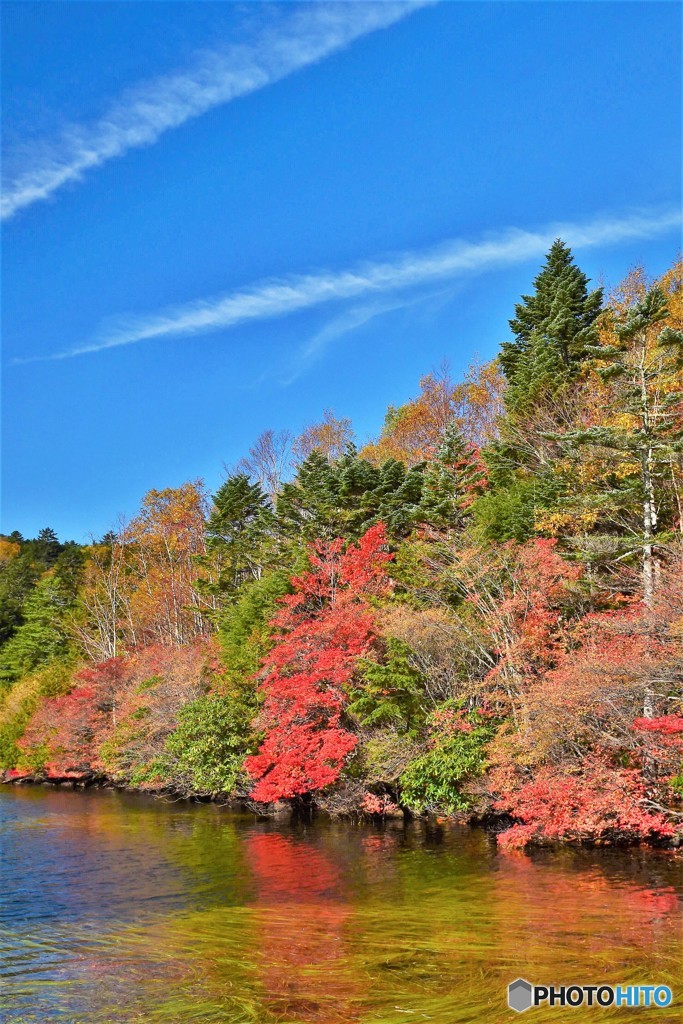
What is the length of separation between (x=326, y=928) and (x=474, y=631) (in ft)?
36.0

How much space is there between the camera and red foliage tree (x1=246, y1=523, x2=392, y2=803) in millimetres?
22312

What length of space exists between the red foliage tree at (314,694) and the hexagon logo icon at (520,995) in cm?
1399

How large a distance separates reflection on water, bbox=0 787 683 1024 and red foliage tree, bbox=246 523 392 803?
7.94ft

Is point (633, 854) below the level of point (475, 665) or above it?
below

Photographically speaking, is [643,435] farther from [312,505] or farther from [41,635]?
[41,635]

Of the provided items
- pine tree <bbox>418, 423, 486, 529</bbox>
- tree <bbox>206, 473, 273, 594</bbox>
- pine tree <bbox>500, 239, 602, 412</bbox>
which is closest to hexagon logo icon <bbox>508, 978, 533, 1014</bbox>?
pine tree <bbox>418, 423, 486, 529</bbox>

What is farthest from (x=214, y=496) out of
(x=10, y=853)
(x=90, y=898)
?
(x=90, y=898)

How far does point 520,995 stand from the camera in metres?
7.62

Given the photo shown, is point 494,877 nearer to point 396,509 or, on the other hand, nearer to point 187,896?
point 187,896

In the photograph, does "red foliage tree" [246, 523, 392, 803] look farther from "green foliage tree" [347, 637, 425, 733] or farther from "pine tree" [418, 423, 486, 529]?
"pine tree" [418, 423, 486, 529]

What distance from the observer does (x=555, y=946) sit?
30.4 feet

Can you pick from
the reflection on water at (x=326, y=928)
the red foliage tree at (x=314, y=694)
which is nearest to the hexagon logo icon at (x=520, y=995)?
the reflection on water at (x=326, y=928)

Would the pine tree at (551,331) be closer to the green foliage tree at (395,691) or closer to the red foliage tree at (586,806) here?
the green foliage tree at (395,691)

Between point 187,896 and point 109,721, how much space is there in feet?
89.5
